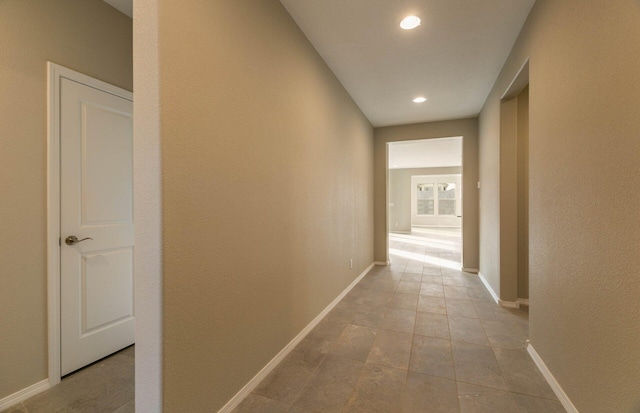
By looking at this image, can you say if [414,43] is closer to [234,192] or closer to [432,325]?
[234,192]

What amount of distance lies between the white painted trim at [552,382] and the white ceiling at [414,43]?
2564 mm

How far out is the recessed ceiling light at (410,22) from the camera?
7.14 feet

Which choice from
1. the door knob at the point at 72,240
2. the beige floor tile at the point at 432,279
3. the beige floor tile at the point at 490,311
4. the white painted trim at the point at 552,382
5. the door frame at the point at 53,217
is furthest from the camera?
the beige floor tile at the point at 432,279

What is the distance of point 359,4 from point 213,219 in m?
1.89

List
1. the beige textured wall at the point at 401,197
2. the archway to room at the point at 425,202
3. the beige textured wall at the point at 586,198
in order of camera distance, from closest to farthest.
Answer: the beige textured wall at the point at 586,198 → the archway to room at the point at 425,202 → the beige textured wall at the point at 401,197

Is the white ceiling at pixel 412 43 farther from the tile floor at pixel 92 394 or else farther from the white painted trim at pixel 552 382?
the tile floor at pixel 92 394

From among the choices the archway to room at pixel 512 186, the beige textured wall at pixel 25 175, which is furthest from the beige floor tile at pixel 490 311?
the beige textured wall at pixel 25 175

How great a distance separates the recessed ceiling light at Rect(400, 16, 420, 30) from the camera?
2.18 meters

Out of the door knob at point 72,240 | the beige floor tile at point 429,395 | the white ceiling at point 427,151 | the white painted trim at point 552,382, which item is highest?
the white ceiling at point 427,151

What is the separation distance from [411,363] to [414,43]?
8.87ft

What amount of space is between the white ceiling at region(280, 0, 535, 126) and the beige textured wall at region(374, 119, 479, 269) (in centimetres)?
90

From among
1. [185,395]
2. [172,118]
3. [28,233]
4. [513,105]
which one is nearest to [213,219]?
[172,118]

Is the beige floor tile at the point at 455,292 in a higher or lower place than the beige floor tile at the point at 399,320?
higher

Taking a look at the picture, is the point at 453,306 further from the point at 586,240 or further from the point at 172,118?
the point at 172,118
